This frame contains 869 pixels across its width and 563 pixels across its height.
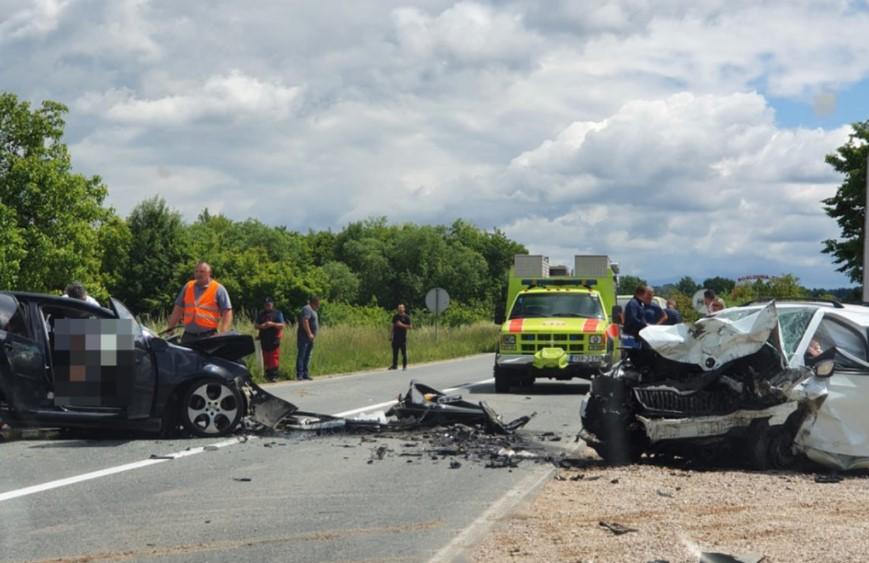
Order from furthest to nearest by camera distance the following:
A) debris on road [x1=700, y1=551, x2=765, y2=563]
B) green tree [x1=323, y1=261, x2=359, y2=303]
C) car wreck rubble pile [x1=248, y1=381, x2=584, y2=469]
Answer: green tree [x1=323, y1=261, x2=359, y2=303] → car wreck rubble pile [x1=248, y1=381, x2=584, y2=469] → debris on road [x1=700, y1=551, x2=765, y2=563]

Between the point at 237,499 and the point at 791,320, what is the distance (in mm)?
5283

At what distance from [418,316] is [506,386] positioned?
172ft

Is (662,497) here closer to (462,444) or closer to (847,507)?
(847,507)

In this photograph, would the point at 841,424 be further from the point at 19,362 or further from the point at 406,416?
the point at 19,362

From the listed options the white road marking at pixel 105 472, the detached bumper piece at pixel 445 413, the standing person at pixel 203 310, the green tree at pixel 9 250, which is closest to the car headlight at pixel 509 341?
the detached bumper piece at pixel 445 413

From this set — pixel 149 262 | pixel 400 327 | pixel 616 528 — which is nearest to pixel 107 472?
pixel 616 528

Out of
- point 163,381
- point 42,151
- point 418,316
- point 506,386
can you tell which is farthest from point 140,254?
point 163,381

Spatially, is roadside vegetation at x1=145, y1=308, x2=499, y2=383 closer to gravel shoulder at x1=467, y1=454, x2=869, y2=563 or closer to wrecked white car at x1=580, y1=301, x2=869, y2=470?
wrecked white car at x1=580, y1=301, x2=869, y2=470

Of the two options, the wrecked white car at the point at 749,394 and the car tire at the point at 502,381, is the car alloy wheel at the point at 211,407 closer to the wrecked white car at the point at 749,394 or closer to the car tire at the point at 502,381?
the wrecked white car at the point at 749,394

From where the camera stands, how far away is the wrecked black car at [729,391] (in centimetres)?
A: 957

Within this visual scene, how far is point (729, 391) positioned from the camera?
31.9 ft

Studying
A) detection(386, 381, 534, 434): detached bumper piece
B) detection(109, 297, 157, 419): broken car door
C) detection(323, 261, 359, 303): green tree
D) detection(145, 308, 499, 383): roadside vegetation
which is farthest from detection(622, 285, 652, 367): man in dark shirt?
detection(323, 261, 359, 303): green tree

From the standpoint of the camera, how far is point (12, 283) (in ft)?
163

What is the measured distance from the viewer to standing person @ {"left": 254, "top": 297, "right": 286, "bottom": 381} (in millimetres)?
23031
